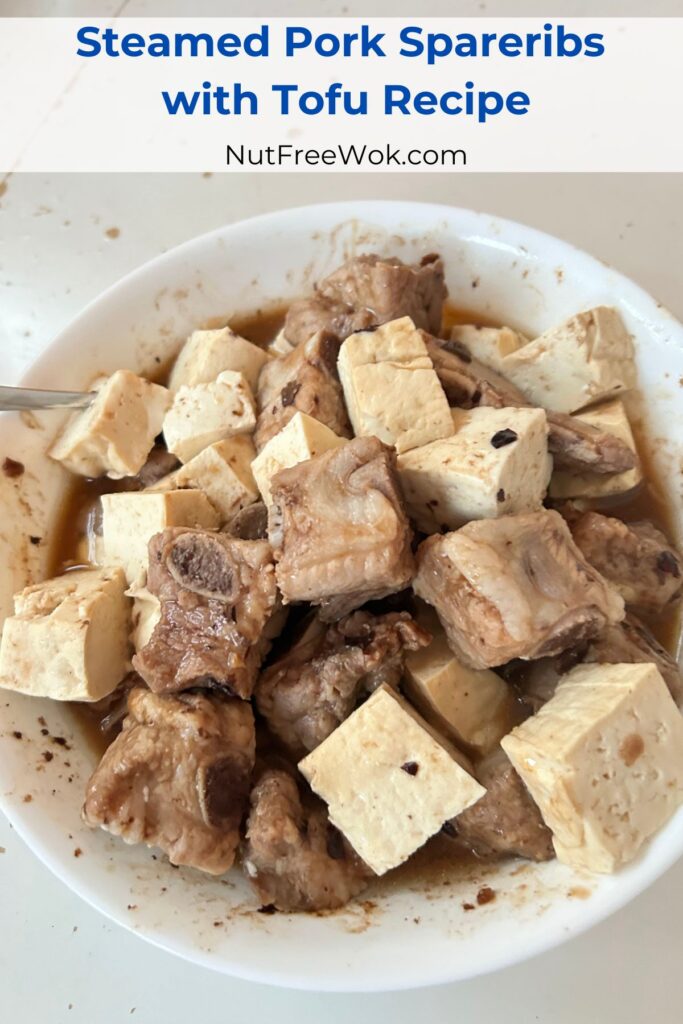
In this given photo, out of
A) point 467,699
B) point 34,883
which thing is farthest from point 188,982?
point 467,699

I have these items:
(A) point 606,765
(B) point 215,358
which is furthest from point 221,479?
(A) point 606,765

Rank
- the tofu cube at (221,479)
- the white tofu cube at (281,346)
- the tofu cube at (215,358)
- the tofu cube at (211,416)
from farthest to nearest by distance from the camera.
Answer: the white tofu cube at (281,346)
the tofu cube at (215,358)
the tofu cube at (211,416)
the tofu cube at (221,479)

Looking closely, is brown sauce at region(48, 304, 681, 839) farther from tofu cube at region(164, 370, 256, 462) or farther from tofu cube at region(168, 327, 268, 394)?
tofu cube at region(164, 370, 256, 462)

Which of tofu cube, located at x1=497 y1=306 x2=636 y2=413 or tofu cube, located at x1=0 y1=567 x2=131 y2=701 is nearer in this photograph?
tofu cube, located at x1=0 y1=567 x2=131 y2=701

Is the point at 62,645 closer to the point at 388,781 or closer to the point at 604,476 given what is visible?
the point at 388,781

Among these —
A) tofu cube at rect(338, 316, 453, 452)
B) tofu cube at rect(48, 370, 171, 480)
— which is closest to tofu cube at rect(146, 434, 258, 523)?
tofu cube at rect(48, 370, 171, 480)

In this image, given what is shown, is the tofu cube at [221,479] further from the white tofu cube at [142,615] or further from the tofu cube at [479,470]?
the tofu cube at [479,470]

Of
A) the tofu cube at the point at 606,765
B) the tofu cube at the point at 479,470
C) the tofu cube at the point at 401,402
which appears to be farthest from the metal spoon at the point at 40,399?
the tofu cube at the point at 606,765
